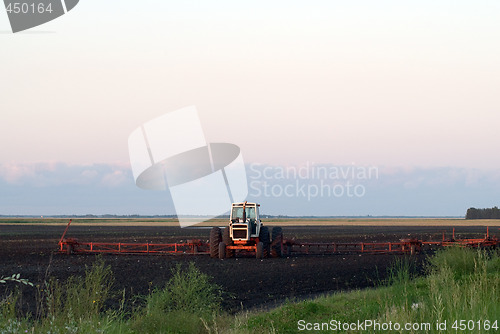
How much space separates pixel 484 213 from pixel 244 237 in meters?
159

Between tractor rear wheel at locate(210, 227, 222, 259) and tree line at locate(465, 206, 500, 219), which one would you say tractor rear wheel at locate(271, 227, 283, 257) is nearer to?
tractor rear wheel at locate(210, 227, 222, 259)

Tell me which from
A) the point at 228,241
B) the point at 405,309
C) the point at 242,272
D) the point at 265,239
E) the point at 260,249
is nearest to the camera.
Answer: the point at 405,309

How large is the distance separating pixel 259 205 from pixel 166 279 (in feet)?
34.0

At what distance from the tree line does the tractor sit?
15561 centimetres

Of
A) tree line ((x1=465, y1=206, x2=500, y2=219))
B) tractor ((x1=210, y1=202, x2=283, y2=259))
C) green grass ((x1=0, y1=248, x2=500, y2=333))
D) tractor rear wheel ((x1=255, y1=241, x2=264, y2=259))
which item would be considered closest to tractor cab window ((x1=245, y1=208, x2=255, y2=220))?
tractor ((x1=210, y1=202, x2=283, y2=259))

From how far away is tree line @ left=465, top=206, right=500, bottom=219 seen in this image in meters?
175

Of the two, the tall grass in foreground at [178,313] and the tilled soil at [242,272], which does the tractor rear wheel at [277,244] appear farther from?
the tall grass in foreground at [178,313]

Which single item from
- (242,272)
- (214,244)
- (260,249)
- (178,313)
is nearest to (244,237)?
(260,249)

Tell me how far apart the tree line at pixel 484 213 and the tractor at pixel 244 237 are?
511 feet

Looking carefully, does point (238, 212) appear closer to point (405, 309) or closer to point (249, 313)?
point (249, 313)

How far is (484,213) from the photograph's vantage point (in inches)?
6993

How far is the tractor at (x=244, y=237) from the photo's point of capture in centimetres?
3080

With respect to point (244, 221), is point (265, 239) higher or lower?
lower

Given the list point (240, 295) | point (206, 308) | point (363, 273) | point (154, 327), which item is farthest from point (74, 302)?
point (363, 273)
